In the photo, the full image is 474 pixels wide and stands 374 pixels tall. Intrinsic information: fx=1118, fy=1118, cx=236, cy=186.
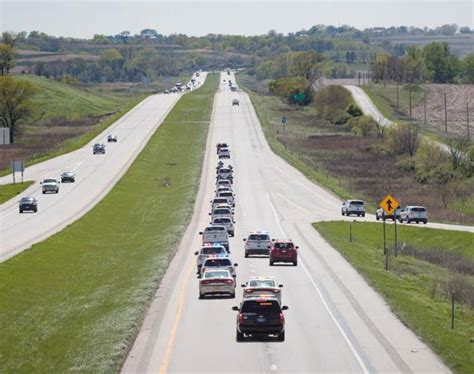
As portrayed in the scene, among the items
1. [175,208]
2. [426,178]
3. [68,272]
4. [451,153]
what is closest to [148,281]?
[68,272]

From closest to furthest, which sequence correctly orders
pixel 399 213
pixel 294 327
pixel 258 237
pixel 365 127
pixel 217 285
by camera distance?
pixel 294 327 → pixel 217 285 → pixel 258 237 → pixel 399 213 → pixel 365 127

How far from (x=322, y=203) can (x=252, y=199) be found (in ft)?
20.2

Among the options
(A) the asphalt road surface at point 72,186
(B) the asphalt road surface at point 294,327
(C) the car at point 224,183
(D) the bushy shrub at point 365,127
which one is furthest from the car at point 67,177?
(D) the bushy shrub at point 365,127

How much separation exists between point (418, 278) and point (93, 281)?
1590 cm

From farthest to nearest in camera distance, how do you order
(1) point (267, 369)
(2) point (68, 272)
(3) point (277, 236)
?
(3) point (277, 236) < (2) point (68, 272) < (1) point (267, 369)

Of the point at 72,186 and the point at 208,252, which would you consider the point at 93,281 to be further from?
the point at 72,186

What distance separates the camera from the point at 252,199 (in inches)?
3809

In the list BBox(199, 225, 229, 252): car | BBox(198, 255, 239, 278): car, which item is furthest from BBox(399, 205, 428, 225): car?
BBox(198, 255, 239, 278): car

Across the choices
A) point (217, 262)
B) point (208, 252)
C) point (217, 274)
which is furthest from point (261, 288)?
point (208, 252)

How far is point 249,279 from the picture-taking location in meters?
43.4

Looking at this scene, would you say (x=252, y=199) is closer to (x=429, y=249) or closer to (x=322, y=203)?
(x=322, y=203)

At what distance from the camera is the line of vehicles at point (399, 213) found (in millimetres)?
82000

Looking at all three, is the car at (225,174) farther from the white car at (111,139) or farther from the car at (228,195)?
the white car at (111,139)

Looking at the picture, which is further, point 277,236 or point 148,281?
point 277,236
